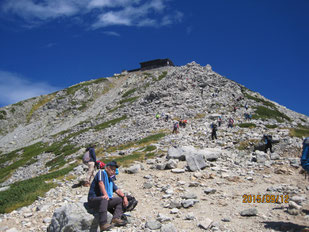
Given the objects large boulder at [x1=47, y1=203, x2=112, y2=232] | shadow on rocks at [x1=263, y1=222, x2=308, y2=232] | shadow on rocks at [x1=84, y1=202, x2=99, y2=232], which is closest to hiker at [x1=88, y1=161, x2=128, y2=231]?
shadow on rocks at [x1=84, y1=202, x2=99, y2=232]

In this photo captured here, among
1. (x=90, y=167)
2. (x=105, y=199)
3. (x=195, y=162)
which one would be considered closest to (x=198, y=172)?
(x=195, y=162)

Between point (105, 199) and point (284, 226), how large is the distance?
5.84 meters

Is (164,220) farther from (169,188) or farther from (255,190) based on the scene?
(255,190)

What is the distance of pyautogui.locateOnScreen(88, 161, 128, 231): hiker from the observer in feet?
24.9

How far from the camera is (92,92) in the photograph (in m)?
94.8

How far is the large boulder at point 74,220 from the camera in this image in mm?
7176

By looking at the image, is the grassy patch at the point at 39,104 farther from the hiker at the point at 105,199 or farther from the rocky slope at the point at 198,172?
the hiker at the point at 105,199

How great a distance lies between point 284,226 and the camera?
7.37 m

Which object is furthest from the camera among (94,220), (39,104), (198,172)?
(39,104)

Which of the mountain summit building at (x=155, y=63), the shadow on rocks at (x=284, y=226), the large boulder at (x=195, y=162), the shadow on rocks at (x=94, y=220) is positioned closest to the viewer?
the shadow on rocks at (x=284, y=226)

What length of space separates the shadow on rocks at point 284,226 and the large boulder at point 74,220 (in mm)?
5715

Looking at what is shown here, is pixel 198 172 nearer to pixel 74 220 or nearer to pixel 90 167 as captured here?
pixel 90 167

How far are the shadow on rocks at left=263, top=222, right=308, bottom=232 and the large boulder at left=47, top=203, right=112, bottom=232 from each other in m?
5.71

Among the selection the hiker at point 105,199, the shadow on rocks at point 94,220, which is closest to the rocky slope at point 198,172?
the hiker at point 105,199
